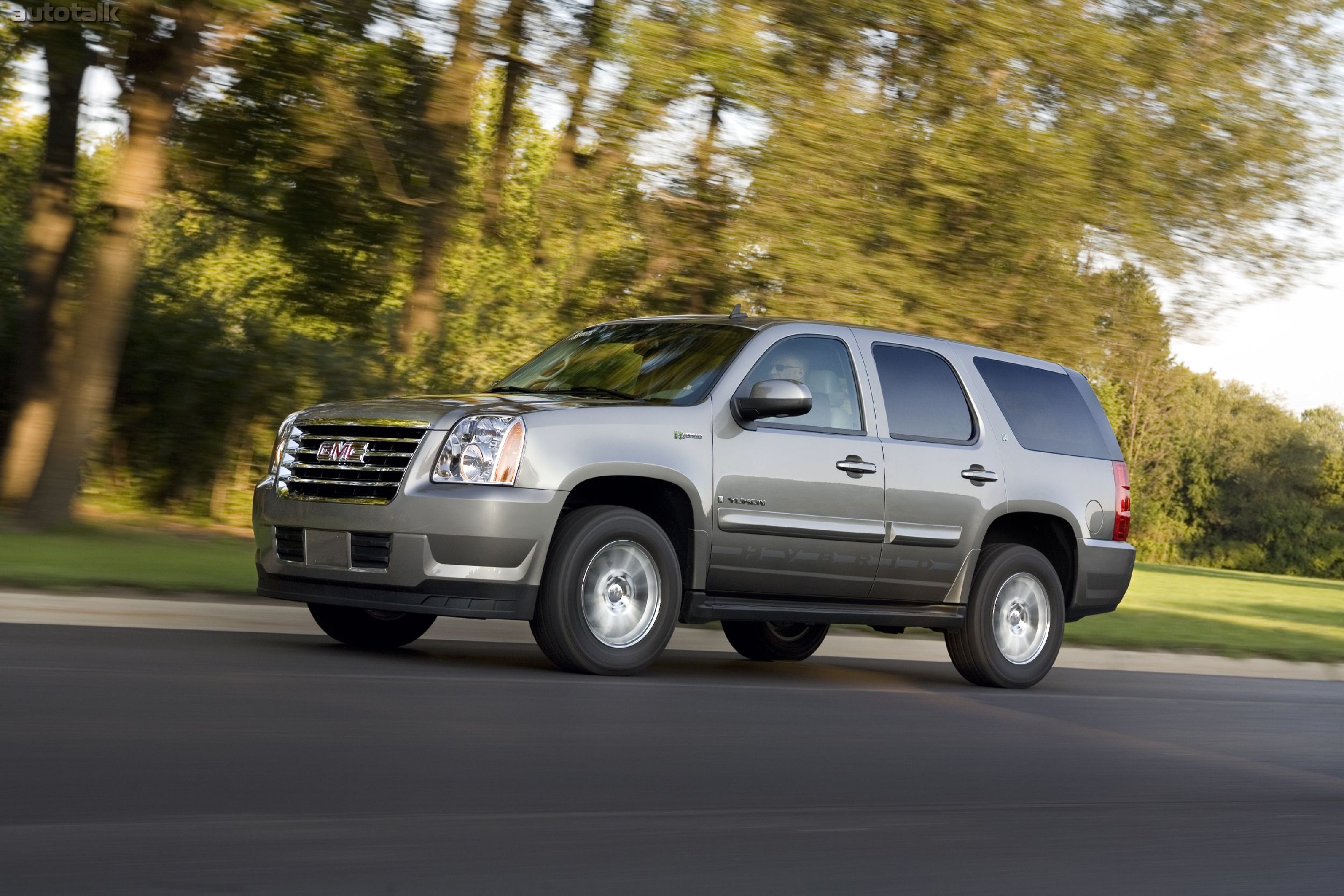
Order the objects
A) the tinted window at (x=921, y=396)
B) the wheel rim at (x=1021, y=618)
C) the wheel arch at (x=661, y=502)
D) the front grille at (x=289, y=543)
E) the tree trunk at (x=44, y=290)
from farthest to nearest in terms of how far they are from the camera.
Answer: the tree trunk at (x=44, y=290) → the wheel rim at (x=1021, y=618) → the tinted window at (x=921, y=396) → the wheel arch at (x=661, y=502) → the front grille at (x=289, y=543)

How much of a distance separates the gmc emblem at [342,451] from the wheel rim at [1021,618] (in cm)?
417

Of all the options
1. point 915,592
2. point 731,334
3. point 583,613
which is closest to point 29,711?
point 583,613

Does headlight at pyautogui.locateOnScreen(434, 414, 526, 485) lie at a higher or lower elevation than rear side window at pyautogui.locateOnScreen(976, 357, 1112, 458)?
lower

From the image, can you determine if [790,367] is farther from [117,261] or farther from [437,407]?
[117,261]

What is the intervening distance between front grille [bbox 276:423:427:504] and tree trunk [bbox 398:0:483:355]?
22.6 ft

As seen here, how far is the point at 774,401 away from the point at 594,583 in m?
1.37

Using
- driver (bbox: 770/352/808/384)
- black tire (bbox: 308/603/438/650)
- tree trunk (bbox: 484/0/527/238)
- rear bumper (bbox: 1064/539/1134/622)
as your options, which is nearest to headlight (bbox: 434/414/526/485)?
black tire (bbox: 308/603/438/650)

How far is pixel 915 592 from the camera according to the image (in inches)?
387

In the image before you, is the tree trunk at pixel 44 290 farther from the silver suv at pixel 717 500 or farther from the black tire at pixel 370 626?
the silver suv at pixel 717 500

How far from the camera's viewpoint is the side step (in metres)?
8.86

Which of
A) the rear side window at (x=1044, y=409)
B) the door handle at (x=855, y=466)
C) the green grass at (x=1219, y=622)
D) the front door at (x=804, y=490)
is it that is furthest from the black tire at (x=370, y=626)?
the green grass at (x=1219, y=622)

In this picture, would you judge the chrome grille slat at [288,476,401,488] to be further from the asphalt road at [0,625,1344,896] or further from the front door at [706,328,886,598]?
the front door at [706,328,886,598]

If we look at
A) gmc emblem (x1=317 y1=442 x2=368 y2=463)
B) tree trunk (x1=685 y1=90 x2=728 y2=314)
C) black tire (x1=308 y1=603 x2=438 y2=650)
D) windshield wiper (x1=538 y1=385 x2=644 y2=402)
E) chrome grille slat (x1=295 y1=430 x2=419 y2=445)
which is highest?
tree trunk (x1=685 y1=90 x2=728 y2=314)

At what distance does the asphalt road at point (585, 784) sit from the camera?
4.59 m
